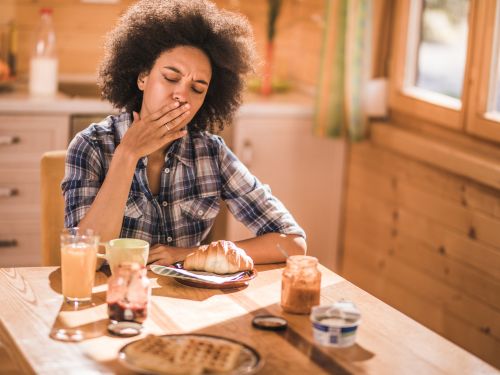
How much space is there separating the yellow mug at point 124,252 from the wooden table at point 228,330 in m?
0.06

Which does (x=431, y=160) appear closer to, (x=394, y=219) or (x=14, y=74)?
(x=394, y=219)

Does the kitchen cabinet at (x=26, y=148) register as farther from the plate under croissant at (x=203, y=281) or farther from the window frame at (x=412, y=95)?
the plate under croissant at (x=203, y=281)

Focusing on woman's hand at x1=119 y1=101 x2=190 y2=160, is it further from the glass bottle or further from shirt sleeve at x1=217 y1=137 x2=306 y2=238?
the glass bottle

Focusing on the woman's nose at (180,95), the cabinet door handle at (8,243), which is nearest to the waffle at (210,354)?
the woman's nose at (180,95)

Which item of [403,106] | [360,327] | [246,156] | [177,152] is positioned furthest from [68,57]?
[360,327]

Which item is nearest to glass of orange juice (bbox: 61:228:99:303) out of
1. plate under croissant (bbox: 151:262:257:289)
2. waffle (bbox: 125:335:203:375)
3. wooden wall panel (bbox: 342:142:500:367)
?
plate under croissant (bbox: 151:262:257:289)

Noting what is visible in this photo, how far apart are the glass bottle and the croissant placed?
195 centimetres

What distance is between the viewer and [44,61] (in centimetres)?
365

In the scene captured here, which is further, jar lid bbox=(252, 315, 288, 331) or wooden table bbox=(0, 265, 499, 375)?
jar lid bbox=(252, 315, 288, 331)

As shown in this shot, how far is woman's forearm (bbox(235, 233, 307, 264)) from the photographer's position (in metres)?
2.06

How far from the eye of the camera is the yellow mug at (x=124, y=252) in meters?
1.80

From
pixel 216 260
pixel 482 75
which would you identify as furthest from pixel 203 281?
pixel 482 75

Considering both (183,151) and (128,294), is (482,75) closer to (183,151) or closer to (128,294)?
(183,151)

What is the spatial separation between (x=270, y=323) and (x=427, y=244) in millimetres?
1765
